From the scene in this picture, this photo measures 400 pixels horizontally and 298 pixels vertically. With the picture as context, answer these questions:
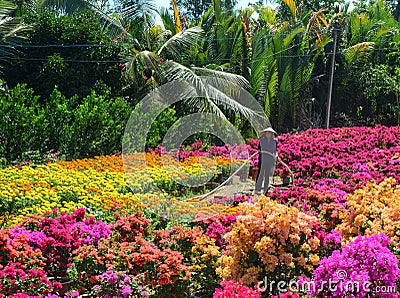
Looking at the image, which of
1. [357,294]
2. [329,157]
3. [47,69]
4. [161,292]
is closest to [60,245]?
[161,292]

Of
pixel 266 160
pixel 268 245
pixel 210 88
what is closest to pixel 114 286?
pixel 268 245

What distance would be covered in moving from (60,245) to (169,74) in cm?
856

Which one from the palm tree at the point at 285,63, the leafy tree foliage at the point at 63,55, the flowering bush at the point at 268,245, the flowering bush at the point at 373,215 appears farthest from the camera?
the palm tree at the point at 285,63

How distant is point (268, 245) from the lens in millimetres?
4008

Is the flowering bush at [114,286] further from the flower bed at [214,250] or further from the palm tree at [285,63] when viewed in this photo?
the palm tree at [285,63]

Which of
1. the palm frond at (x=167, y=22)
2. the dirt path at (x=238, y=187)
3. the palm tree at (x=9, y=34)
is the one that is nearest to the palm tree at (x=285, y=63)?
the palm frond at (x=167, y=22)

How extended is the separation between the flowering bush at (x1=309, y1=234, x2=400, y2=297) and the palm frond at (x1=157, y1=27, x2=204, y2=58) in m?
Answer: 10.5

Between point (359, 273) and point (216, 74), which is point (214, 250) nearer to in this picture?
point (359, 273)

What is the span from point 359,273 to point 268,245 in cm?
78

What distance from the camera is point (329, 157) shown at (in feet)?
30.6

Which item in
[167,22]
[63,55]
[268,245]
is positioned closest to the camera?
[268,245]

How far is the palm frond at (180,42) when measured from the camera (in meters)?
13.6

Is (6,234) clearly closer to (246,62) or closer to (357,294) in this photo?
(357,294)

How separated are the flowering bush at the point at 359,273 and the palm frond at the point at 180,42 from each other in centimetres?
1052
